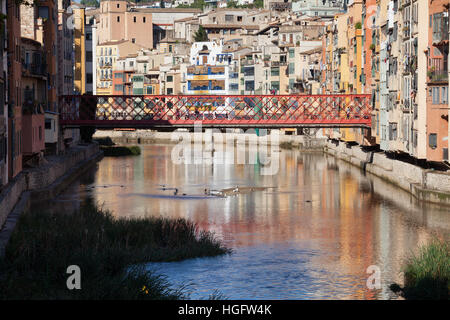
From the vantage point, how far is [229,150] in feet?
359

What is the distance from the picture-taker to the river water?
104 feet

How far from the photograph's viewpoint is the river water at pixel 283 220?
104 ft

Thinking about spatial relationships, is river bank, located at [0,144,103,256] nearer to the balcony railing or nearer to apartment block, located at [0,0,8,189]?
apartment block, located at [0,0,8,189]

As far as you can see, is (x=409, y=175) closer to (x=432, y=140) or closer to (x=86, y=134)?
(x=432, y=140)

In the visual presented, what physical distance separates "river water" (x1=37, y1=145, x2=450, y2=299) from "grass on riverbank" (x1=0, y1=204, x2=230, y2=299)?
1082mm

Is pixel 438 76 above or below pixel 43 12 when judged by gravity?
below

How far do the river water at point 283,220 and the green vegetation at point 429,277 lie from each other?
0.78 m

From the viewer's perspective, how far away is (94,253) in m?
30.4

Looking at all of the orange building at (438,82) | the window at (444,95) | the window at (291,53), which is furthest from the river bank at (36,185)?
the window at (291,53)

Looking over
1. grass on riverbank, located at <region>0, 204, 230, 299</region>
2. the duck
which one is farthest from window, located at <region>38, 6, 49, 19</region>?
grass on riverbank, located at <region>0, 204, 230, 299</region>

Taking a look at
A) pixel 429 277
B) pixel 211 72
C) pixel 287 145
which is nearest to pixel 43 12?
pixel 429 277

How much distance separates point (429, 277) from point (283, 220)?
1844cm

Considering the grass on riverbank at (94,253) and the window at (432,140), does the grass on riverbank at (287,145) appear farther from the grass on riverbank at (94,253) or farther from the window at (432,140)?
the grass on riverbank at (94,253)
